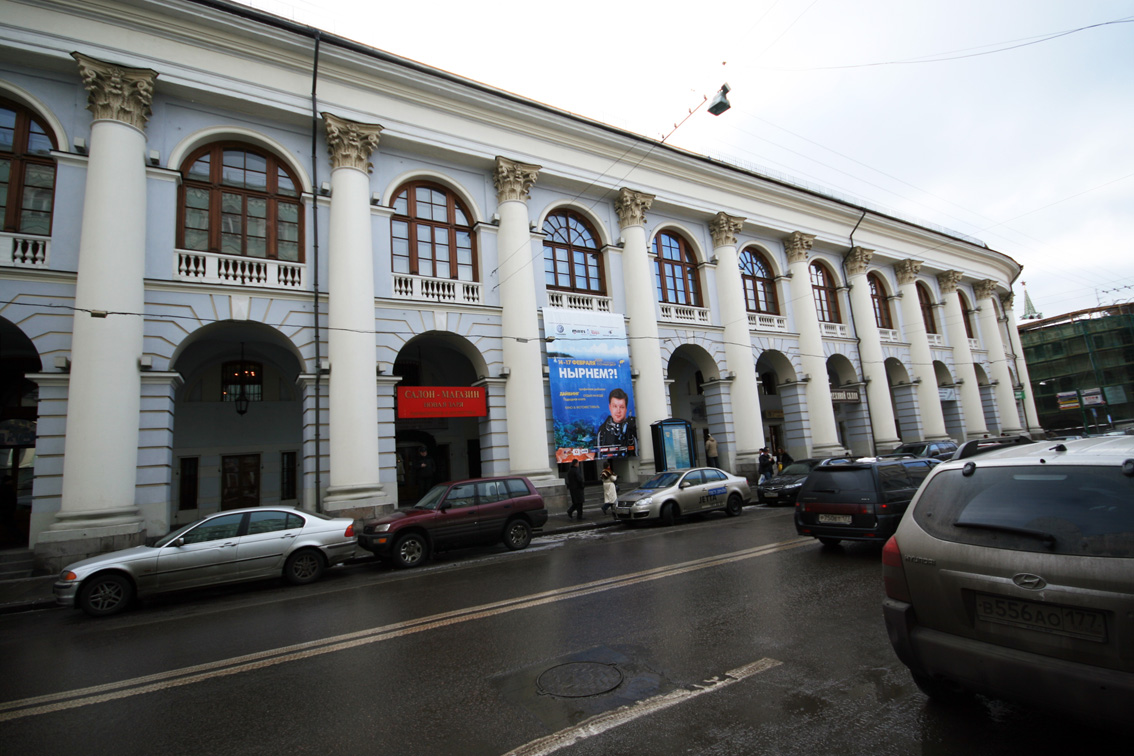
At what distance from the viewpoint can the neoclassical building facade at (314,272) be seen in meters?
12.4

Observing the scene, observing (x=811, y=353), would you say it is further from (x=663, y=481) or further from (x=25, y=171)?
(x=25, y=171)

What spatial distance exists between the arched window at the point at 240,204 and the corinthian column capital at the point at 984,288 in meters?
41.6

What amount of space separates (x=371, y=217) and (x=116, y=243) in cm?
621

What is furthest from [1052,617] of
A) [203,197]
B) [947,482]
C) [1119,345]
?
[1119,345]

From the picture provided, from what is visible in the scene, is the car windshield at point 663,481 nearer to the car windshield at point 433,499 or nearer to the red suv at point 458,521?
the red suv at point 458,521

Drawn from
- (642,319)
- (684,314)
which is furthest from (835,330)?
(642,319)

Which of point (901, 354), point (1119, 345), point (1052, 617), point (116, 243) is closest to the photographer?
point (1052, 617)

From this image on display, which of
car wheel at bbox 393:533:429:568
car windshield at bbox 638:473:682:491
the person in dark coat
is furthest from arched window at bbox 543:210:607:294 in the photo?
car wheel at bbox 393:533:429:568

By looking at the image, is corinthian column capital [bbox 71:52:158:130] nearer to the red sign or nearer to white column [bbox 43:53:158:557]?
white column [bbox 43:53:158:557]

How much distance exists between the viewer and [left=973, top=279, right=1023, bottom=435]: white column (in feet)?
115

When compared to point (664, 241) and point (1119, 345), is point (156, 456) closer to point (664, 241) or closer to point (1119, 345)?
point (664, 241)

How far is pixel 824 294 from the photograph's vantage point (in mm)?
28266

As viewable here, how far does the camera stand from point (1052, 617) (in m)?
2.77

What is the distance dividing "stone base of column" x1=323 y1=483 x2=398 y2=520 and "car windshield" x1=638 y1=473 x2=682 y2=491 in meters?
7.12
